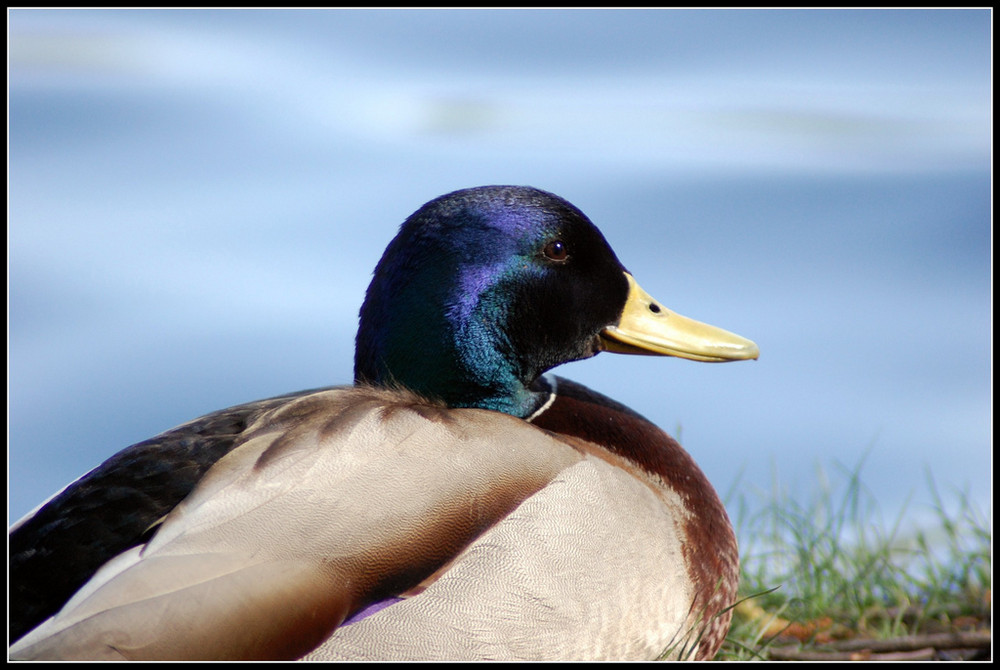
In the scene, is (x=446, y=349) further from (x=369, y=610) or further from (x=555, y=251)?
(x=369, y=610)

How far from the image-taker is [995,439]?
3025 mm

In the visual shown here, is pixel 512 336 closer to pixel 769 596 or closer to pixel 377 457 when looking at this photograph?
pixel 377 457

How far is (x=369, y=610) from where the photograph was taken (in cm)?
221

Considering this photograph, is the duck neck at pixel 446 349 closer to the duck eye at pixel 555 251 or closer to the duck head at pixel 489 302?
the duck head at pixel 489 302

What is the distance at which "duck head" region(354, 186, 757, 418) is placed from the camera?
2.75m

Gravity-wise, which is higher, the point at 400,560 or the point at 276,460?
the point at 276,460

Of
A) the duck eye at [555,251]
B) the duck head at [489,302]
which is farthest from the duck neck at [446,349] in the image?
the duck eye at [555,251]

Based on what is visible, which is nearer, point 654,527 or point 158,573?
point 158,573

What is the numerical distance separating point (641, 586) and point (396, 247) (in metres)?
1.06

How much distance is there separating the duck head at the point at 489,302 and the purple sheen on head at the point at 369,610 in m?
0.71

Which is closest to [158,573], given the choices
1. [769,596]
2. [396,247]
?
[396,247]

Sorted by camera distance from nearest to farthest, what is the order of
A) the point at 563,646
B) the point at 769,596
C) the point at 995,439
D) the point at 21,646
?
the point at 21,646
the point at 563,646
the point at 995,439
the point at 769,596

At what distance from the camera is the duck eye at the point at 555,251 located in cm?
283

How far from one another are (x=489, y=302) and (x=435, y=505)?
67cm
